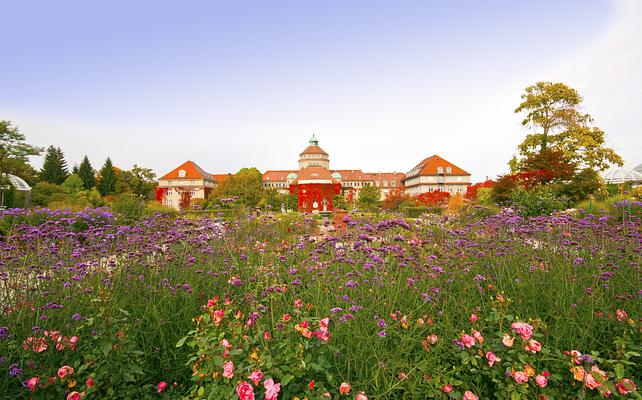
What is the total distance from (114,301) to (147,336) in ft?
1.27

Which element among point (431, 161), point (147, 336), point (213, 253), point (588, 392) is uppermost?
point (431, 161)

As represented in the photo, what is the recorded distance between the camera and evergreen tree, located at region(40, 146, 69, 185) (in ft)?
169

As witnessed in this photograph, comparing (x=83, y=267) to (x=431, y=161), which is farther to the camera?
(x=431, y=161)

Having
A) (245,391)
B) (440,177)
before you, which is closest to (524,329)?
(245,391)

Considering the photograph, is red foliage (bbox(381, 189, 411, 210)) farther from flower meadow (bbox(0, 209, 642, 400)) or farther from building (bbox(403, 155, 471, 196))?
building (bbox(403, 155, 471, 196))

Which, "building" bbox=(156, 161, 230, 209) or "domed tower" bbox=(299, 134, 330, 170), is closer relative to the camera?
"building" bbox=(156, 161, 230, 209)

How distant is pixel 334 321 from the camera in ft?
8.03

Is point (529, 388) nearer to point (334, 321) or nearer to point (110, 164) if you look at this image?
point (334, 321)

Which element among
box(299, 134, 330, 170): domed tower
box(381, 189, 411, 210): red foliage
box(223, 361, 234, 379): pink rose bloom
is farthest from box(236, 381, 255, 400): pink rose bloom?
box(299, 134, 330, 170): domed tower

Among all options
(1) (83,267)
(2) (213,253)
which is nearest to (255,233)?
(2) (213,253)

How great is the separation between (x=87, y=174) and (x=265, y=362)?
63.6 meters

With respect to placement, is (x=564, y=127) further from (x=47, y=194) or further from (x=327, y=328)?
(x=47, y=194)

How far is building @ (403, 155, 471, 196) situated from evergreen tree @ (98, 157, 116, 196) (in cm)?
4924

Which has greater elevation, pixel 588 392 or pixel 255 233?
pixel 255 233
